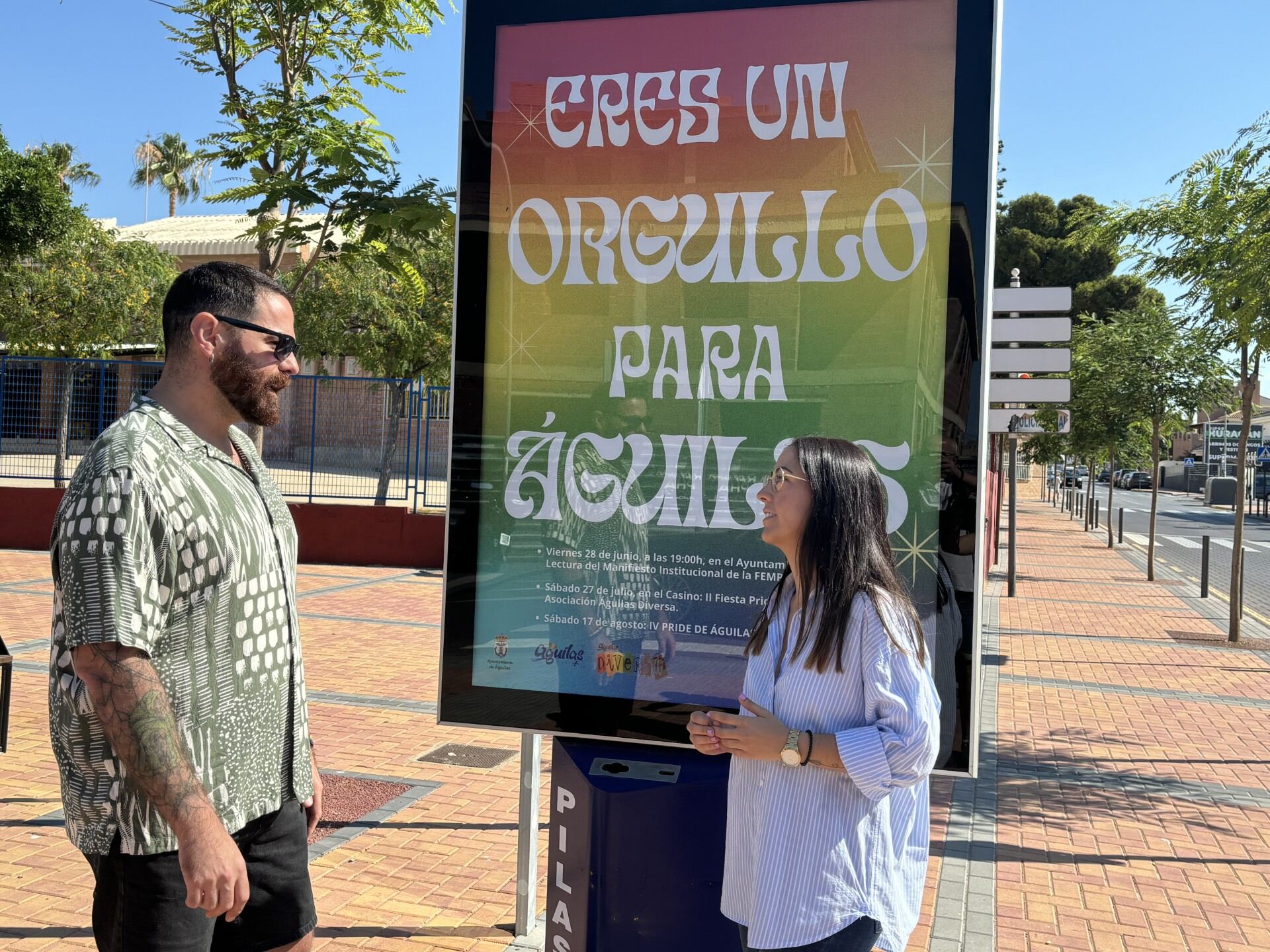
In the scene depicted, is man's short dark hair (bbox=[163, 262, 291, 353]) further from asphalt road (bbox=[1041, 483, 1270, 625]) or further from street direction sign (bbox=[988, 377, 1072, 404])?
asphalt road (bbox=[1041, 483, 1270, 625])

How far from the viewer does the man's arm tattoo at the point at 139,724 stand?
196 centimetres

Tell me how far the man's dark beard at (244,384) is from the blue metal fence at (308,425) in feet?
45.6

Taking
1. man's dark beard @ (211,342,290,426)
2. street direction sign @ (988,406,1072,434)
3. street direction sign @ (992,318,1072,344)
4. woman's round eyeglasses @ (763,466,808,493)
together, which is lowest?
woman's round eyeglasses @ (763,466,808,493)

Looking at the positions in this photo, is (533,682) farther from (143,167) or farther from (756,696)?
(143,167)

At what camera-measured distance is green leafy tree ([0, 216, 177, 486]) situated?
22.5 m

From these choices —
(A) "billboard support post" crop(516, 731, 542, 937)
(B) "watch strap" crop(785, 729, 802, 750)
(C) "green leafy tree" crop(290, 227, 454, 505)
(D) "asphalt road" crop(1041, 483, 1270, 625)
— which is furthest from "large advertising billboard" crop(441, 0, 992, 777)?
(C) "green leafy tree" crop(290, 227, 454, 505)

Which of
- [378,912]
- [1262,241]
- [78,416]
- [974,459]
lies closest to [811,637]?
[974,459]

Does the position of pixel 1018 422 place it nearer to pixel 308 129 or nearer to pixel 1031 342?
pixel 1031 342

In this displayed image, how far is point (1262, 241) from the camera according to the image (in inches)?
333

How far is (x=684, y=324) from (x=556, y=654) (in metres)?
1.12

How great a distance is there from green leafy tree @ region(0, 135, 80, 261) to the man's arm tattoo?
19272mm

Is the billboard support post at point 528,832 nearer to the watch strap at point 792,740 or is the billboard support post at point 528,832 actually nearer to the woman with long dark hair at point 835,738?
the woman with long dark hair at point 835,738

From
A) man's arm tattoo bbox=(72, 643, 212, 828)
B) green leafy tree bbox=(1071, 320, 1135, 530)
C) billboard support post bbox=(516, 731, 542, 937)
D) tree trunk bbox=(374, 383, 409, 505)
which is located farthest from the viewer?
green leafy tree bbox=(1071, 320, 1135, 530)

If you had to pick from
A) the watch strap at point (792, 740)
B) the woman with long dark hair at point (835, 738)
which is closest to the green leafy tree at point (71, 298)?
the woman with long dark hair at point (835, 738)
